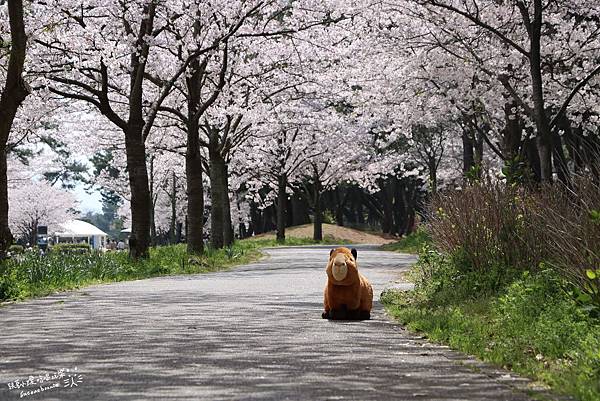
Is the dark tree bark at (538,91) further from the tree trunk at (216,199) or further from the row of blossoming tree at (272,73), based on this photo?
the tree trunk at (216,199)

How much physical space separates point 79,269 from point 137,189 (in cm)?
444

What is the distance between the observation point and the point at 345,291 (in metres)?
10.6

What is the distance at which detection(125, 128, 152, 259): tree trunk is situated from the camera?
73.5ft

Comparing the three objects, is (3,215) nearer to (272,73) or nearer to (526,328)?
(526,328)

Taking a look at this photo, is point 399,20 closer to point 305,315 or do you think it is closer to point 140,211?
point 140,211

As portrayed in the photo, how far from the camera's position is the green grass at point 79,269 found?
47.7ft

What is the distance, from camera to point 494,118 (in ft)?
98.9

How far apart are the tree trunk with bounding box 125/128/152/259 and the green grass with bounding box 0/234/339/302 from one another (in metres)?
0.43

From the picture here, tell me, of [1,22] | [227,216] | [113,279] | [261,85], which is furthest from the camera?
[227,216]

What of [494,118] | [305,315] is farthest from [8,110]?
[494,118]

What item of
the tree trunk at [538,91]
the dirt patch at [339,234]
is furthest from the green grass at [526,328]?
the dirt patch at [339,234]

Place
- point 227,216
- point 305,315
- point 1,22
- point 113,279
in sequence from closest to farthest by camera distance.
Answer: point 305,315
point 113,279
point 1,22
point 227,216

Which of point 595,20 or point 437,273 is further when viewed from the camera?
point 595,20

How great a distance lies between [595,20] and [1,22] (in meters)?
14.1
